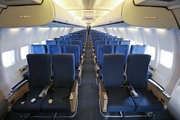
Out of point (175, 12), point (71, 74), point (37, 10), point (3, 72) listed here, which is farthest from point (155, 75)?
point (3, 72)

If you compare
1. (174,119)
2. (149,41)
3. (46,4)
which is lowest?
(174,119)

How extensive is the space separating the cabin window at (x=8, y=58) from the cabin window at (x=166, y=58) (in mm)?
5143

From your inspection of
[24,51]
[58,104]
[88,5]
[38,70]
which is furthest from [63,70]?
[88,5]

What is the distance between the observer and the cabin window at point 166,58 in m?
3.04

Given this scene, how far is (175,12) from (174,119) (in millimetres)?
2406

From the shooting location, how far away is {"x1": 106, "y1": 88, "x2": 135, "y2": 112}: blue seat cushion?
6.37 ft

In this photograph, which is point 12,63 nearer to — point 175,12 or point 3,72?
point 3,72

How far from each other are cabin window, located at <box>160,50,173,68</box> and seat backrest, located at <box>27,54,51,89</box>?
3563mm

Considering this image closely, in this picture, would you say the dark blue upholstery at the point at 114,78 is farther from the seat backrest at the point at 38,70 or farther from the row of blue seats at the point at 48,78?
the seat backrest at the point at 38,70

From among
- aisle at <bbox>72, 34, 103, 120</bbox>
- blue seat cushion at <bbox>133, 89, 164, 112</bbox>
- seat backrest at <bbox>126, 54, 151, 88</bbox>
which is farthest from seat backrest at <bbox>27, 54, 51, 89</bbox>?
blue seat cushion at <bbox>133, 89, 164, 112</bbox>

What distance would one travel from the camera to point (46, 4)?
1.91 metres

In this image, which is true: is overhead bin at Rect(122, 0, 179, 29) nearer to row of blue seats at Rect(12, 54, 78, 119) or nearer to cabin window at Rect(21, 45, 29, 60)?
row of blue seats at Rect(12, 54, 78, 119)

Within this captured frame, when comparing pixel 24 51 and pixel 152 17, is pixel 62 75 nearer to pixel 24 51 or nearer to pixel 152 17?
pixel 152 17

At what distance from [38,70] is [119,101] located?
203 cm
